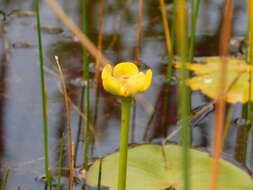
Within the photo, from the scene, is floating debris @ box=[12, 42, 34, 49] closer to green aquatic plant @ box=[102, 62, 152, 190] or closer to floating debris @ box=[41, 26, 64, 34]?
floating debris @ box=[41, 26, 64, 34]

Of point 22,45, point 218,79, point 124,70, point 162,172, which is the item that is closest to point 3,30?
point 22,45

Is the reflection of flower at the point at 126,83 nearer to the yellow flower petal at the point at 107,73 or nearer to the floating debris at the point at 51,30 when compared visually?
the yellow flower petal at the point at 107,73

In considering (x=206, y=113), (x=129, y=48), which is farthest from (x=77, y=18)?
(x=206, y=113)

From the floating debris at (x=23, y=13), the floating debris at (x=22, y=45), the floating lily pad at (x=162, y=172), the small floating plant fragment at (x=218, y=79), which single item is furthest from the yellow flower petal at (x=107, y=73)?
the floating debris at (x=23, y=13)

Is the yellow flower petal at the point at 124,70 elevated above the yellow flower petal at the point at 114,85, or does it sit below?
above

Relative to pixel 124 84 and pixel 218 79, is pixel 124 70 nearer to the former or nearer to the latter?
pixel 124 84
